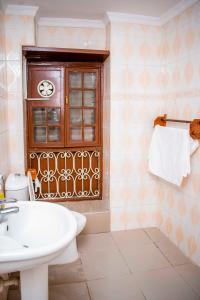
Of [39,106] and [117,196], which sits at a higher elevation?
[39,106]

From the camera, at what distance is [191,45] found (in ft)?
7.54

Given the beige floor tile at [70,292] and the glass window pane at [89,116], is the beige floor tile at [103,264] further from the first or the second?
the glass window pane at [89,116]

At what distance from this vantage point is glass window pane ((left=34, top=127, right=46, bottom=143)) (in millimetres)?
3027

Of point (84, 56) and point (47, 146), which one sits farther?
point (47, 146)

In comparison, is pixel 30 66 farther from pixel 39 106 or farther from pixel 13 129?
pixel 13 129

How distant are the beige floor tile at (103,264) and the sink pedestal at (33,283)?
2.84ft

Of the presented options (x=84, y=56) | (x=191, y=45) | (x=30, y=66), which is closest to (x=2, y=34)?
(x=30, y=66)

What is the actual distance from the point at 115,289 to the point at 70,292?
1.09 feet

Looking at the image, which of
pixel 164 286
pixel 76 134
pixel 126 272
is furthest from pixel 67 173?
pixel 164 286

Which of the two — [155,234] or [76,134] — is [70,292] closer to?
[155,234]

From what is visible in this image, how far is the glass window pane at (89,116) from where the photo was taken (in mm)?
3088

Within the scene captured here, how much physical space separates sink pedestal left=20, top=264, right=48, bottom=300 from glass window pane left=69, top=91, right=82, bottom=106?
2.01 m

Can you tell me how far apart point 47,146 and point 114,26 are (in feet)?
4.71

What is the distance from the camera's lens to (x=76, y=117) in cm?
308
